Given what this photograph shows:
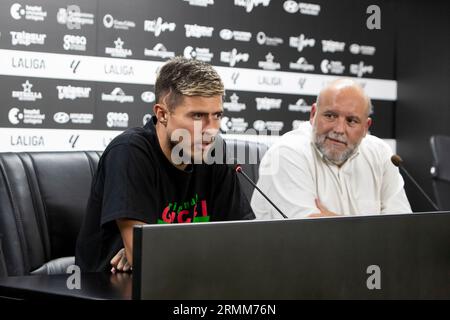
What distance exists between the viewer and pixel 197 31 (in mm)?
5293

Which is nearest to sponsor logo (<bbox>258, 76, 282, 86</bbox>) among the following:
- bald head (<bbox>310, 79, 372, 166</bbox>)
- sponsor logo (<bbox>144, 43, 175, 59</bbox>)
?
sponsor logo (<bbox>144, 43, 175, 59</bbox>)

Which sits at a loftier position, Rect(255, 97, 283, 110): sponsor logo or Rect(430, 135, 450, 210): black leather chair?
Rect(255, 97, 283, 110): sponsor logo

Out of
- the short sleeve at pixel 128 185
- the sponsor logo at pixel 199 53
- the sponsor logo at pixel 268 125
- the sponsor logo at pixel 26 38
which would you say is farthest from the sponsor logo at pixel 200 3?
the short sleeve at pixel 128 185

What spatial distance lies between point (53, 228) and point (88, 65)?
7.27ft

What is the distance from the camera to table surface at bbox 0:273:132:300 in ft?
5.31

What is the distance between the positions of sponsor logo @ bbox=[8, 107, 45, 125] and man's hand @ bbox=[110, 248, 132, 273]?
2.51 meters

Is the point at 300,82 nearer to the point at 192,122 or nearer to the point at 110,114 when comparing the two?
the point at 110,114

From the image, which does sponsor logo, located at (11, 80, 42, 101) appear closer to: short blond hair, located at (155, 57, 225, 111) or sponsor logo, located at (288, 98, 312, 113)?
sponsor logo, located at (288, 98, 312, 113)

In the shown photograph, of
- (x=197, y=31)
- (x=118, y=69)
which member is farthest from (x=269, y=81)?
(x=118, y=69)

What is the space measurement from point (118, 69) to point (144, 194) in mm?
2844

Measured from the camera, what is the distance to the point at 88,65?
4.76 meters

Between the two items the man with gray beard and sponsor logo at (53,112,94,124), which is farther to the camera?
sponsor logo at (53,112,94,124)

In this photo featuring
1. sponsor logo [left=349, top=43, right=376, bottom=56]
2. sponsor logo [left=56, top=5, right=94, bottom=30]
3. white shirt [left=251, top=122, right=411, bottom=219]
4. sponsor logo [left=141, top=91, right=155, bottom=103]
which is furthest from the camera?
sponsor logo [left=349, top=43, right=376, bottom=56]

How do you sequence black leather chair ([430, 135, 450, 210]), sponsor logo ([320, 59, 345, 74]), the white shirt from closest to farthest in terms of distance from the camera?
the white shirt → black leather chair ([430, 135, 450, 210]) → sponsor logo ([320, 59, 345, 74])
